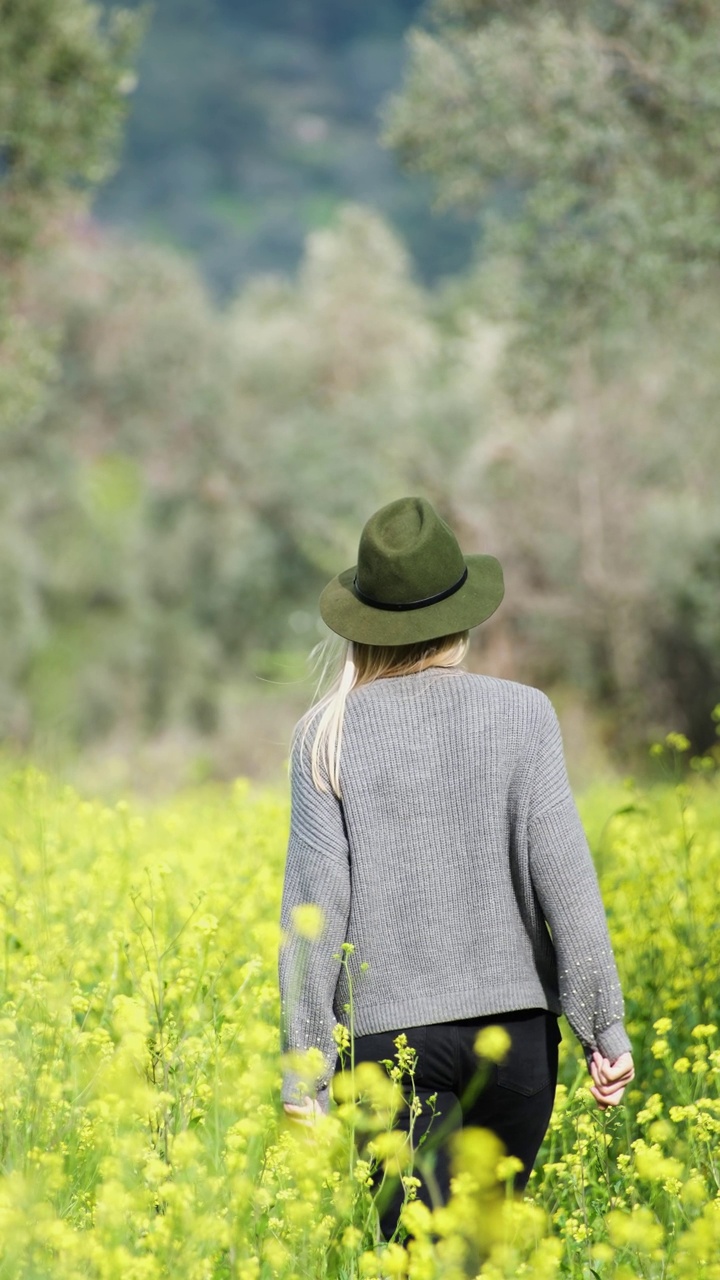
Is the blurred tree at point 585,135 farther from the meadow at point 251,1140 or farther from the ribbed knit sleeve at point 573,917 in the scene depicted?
the ribbed knit sleeve at point 573,917

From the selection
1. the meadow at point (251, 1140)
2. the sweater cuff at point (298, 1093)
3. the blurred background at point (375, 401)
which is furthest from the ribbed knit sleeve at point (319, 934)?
the blurred background at point (375, 401)

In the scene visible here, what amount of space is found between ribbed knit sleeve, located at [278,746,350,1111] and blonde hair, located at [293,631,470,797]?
7 cm

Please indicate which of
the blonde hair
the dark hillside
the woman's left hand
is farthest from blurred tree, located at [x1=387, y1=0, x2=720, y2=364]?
the dark hillside

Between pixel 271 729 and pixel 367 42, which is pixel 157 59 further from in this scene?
pixel 271 729

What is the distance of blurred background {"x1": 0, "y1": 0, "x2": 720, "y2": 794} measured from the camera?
10078 millimetres

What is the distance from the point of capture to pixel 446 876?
8.87ft

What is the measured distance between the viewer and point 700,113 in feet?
30.7

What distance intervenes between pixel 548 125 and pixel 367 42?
95.2m

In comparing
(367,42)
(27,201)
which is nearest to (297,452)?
(27,201)

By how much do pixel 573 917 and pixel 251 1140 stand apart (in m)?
0.90

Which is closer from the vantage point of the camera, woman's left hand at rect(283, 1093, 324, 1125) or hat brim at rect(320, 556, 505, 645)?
woman's left hand at rect(283, 1093, 324, 1125)

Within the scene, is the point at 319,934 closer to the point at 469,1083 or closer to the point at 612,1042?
the point at 469,1083

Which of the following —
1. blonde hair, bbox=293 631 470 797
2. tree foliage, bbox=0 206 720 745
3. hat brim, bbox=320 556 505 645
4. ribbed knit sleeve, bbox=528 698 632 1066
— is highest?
tree foliage, bbox=0 206 720 745

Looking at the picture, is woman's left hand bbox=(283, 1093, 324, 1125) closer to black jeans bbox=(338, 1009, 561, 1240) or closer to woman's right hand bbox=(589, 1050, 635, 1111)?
black jeans bbox=(338, 1009, 561, 1240)
